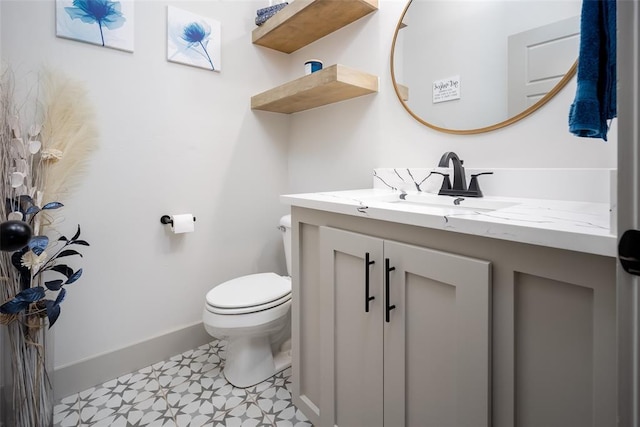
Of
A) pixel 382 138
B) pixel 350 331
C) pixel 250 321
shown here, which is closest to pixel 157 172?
pixel 250 321

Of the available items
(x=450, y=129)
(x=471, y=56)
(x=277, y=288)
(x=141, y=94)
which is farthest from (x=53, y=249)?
(x=471, y=56)

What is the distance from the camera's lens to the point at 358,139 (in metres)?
1.83

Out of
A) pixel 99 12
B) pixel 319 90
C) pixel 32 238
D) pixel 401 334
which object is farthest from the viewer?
pixel 319 90

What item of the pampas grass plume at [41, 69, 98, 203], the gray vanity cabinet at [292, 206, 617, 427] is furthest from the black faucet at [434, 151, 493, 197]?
the pampas grass plume at [41, 69, 98, 203]

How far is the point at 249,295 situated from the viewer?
63.3 inches

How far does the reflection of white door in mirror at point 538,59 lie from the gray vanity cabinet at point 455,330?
730 millimetres

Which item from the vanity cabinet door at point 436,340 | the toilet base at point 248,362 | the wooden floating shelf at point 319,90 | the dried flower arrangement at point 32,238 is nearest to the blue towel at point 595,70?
the vanity cabinet door at point 436,340

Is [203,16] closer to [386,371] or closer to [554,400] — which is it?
[386,371]

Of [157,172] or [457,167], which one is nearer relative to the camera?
[457,167]

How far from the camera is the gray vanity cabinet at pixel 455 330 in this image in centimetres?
65

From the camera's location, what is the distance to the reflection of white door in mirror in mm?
1109

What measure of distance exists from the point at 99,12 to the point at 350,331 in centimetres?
179

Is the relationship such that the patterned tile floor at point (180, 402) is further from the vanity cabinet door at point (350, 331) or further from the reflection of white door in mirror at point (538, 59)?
the reflection of white door in mirror at point (538, 59)

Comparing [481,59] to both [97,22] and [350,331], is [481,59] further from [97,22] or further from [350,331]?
[97,22]
